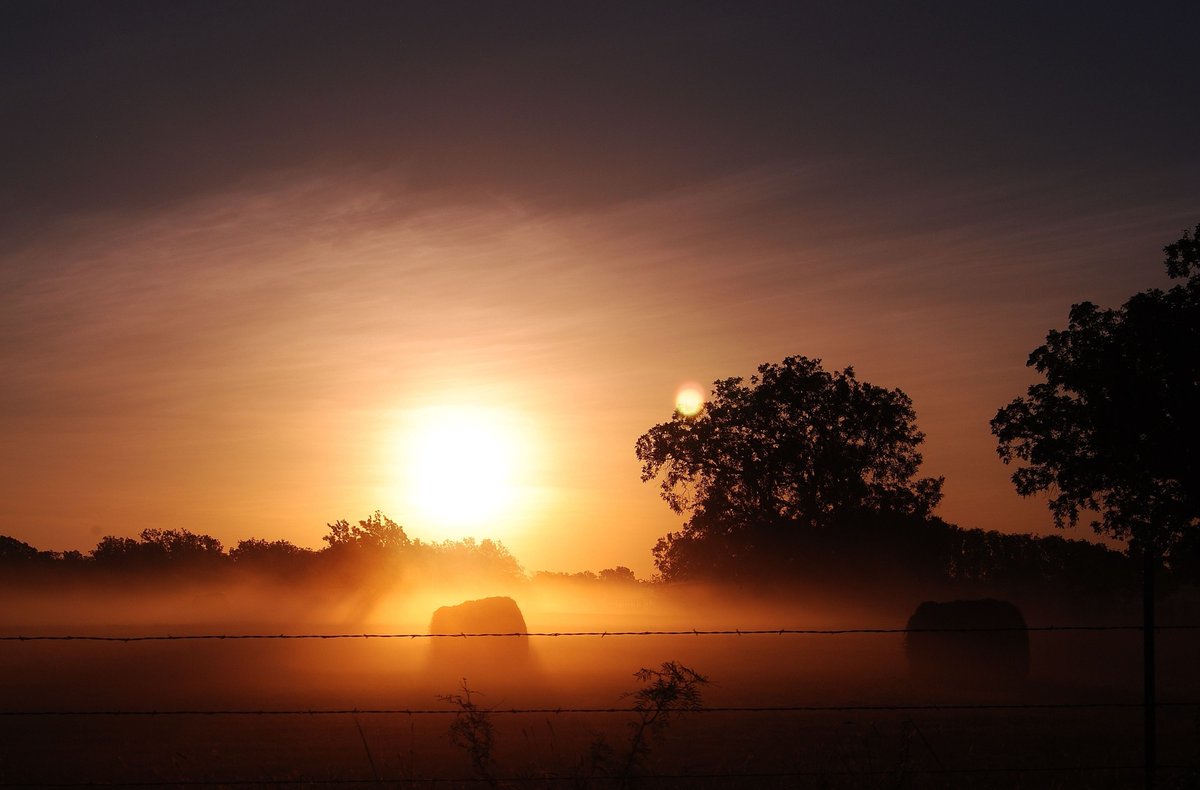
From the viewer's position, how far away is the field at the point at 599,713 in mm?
15344

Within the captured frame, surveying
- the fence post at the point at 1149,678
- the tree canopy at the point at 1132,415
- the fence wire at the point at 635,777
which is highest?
the tree canopy at the point at 1132,415

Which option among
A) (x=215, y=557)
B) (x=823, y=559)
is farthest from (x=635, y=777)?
(x=215, y=557)

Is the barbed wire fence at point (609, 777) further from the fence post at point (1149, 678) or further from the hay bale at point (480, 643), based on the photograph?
the hay bale at point (480, 643)

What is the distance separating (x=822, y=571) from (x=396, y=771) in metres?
43.7

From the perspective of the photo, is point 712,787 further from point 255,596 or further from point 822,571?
point 255,596

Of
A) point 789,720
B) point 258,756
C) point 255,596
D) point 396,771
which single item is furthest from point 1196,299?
point 255,596

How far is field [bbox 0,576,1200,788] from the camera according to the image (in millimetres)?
15344

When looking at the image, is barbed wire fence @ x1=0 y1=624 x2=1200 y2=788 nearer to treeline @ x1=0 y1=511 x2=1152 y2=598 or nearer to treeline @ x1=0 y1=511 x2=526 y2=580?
treeline @ x1=0 y1=511 x2=1152 y2=598

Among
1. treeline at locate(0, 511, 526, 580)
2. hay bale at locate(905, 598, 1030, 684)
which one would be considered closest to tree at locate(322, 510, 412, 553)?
treeline at locate(0, 511, 526, 580)

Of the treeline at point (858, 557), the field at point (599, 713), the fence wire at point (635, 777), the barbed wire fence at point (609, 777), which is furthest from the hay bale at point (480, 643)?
the fence wire at point (635, 777)

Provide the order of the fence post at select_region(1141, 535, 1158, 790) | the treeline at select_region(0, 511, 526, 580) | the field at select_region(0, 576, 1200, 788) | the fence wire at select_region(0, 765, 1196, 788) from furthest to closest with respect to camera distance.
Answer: the treeline at select_region(0, 511, 526, 580), the field at select_region(0, 576, 1200, 788), the fence wire at select_region(0, 765, 1196, 788), the fence post at select_region(1141, 535, 1158, 790)

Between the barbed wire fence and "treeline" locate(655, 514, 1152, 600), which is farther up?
"treeline" locate(655, 514, 1152, 600)

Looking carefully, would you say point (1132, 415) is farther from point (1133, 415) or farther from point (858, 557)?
point (858, 557)

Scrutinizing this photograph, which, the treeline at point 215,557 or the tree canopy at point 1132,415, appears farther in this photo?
the treeline at point 215,557
